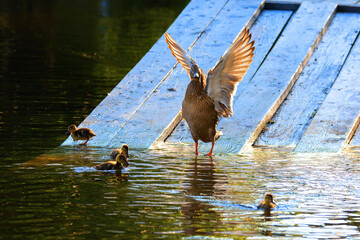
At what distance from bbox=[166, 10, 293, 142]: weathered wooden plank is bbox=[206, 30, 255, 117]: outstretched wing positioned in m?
1.04

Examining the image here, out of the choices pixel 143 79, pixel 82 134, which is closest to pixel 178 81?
pixel 143 79

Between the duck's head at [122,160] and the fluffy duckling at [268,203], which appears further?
the duck's head at [122,160]

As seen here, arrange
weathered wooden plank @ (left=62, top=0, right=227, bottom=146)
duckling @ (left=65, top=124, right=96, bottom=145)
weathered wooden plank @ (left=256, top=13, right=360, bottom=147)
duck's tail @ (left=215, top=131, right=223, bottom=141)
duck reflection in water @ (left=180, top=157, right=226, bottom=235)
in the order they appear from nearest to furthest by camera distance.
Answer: duck reflection in water @ (left=180, top=157, right=226, bottom=235), duck's tail @ (left=215, top=131, right=223, bottom=141), duckling @ (left=65, top=124, right=96, bottom=145), weathered wooden plank @ (left=256, top=13, right=360, bottom=147), weathered wooden plank @ (left=62, top=0, right=227, bottom=146)

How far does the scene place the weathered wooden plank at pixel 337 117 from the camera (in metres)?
9.71

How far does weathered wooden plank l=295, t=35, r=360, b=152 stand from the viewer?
31.9 ft

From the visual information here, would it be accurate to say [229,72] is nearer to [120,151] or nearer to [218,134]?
[218,134]

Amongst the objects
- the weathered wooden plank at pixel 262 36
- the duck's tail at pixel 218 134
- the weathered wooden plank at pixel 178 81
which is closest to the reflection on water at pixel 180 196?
the duck's tail at pixel 218 134

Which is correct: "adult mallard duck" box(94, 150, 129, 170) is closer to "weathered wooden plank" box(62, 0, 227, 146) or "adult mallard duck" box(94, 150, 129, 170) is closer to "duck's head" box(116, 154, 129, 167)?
"duck's head" box(116, 154, 129, 167)

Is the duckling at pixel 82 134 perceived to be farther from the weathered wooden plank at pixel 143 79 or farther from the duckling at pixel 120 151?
the duckling at pixel 120 151

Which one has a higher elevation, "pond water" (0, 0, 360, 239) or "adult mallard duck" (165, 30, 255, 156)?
"adult mallard duck" (165, 30, 255, 156)

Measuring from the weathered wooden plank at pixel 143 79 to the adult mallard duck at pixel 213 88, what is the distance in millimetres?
1275

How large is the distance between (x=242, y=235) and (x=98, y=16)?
75.8 ft

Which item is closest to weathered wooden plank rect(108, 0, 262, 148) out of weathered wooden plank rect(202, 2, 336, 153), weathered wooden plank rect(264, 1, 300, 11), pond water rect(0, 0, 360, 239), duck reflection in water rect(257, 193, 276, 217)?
weathered wooden plank rect(264, 1, 300, 11)

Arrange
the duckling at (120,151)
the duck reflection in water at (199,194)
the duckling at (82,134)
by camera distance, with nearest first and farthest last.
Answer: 1. the duck reflection in water at (199,194)
2. the duckling at (120,151)
3. the duckling at (82,134)
